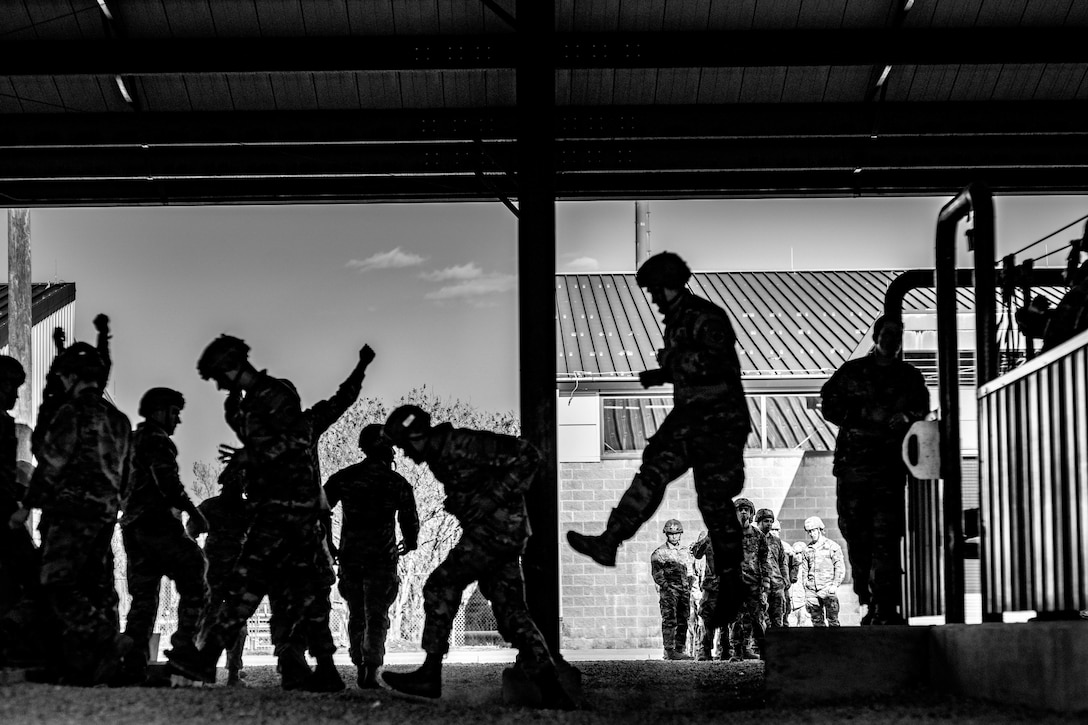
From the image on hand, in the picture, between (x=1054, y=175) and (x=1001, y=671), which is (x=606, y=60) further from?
(x=1001, y=671)

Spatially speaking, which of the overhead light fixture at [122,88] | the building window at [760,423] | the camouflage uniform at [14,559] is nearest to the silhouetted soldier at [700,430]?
the camouflage uniform at [14,559]

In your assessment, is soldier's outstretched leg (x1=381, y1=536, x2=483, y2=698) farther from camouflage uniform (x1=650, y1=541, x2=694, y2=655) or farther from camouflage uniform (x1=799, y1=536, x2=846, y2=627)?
camouflage uniform (x1=799, y1=536, x2=846, y2=627)

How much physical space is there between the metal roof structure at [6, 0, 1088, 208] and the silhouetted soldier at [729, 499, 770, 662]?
5.17 m

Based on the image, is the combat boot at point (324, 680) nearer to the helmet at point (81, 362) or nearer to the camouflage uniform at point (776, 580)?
the helmet at point (81, 362)

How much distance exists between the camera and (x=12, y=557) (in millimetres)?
9289

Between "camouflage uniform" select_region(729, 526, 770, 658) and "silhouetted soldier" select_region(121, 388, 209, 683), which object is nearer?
"silhouetted soldier" select_region(121, 388, 209, 683)

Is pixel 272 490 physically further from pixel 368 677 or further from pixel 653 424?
pixel 653 424

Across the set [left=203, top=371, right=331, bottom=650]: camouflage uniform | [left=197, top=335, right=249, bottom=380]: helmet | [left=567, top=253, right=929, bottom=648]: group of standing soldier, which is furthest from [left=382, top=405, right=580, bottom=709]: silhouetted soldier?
[left=197, top=335, right=249, bottom=380]: helmet

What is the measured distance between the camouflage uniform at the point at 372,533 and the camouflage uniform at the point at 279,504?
2.03m

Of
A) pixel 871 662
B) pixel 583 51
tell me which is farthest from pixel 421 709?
pixel 583 51

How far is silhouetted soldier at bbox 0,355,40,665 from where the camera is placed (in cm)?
909

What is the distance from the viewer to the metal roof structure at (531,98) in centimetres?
1100

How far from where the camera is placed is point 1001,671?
6617 mm

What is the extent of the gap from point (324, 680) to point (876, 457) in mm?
4012
